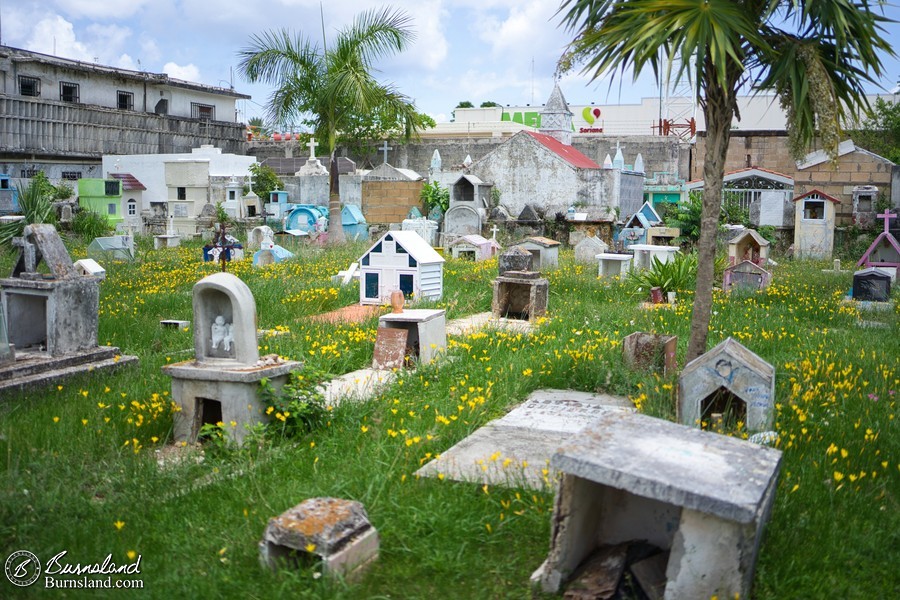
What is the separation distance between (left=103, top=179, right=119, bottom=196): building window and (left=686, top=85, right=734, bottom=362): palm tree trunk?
2435cm

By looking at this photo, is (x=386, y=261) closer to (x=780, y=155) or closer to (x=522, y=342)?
(x=522, y=342)

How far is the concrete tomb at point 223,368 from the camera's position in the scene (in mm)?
6262

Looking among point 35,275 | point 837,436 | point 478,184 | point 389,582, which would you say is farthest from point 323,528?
point 478,184

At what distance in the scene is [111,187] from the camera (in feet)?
91.0

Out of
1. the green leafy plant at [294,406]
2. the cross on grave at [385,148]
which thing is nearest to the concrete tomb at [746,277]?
the green leafy plant at [294,406]

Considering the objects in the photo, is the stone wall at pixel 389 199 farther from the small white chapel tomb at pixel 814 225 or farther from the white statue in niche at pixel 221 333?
the white statue in niche at pixel 221 333

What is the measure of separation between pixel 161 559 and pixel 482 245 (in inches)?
638

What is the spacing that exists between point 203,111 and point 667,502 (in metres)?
42.0

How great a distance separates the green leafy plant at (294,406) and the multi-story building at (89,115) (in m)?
27.5

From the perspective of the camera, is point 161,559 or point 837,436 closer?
point 161,559

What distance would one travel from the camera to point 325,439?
6.00 meters

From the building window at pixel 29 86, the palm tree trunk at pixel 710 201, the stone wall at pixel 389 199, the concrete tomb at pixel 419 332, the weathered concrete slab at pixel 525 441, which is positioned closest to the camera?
the weathered concrete slab at pixel 525 441

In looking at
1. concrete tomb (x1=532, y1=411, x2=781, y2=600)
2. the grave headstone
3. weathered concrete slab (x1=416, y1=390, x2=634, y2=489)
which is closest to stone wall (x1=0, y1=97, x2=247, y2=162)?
the grave headstone

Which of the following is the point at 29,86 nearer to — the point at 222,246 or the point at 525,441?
the point at 222,246
